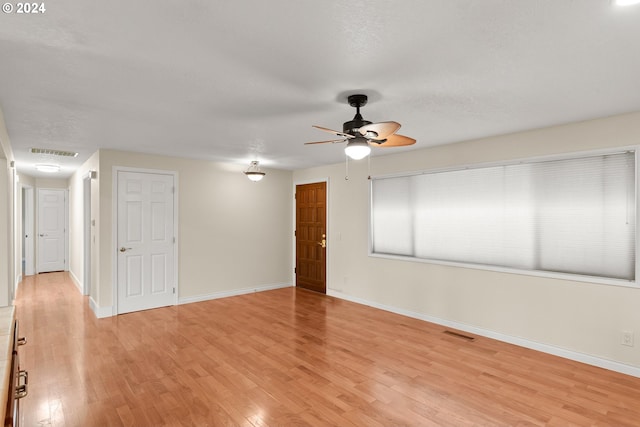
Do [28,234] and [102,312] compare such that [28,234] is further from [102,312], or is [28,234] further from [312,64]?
[312,64]

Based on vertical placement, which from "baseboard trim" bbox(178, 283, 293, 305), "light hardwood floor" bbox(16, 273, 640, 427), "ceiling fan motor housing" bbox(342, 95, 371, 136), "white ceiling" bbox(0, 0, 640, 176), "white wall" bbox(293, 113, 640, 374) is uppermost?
"white ceiling" bbox(0, 0, 640, 176)

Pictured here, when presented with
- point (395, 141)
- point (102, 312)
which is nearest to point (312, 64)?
point (395, 141)

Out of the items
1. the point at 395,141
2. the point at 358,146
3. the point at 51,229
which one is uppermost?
the point at 395,141

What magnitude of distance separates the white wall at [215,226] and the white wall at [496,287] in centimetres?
143

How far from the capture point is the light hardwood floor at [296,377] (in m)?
2.50

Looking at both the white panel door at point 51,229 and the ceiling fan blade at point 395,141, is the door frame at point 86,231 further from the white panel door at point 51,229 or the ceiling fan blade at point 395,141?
the ceiling fan blade at point 395,141

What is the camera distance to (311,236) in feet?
22.1

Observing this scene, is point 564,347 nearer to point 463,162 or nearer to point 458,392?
point 458,392

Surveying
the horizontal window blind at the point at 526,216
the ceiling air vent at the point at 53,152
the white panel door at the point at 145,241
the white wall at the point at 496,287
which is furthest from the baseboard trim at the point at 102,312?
the horizontal window blind at the point at 526,216

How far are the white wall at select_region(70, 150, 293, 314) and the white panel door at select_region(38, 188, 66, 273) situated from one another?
182cm

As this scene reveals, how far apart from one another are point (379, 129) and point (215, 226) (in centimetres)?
439

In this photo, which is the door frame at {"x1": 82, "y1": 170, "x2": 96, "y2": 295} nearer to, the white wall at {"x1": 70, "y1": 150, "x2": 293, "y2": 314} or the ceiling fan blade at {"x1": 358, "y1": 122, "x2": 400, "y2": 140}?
the white wall at {"x1": 70, "y1": 150, "x2": 293, "y2": 314}

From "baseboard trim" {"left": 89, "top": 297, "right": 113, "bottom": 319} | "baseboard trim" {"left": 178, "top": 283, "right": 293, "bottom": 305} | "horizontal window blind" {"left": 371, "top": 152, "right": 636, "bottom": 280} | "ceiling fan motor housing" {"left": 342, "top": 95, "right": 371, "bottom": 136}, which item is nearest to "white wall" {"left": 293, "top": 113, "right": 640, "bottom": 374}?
"horizontal window blind" {"left": 371, "top": 152, "right": 636, "bottom": 280}

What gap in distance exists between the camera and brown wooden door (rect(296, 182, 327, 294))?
645 centimetres
